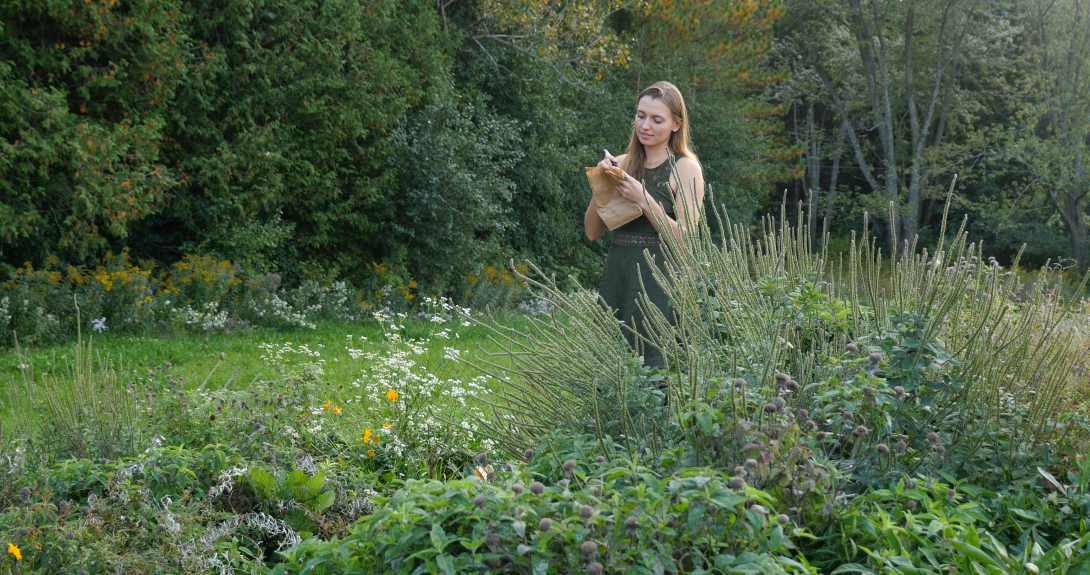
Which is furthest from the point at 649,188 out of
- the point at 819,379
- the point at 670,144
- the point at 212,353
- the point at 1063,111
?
the point at 1063,111

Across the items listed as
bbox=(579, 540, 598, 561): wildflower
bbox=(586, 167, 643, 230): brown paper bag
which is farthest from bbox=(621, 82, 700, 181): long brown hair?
bbox=(579, 540, 598, 561): wildflower

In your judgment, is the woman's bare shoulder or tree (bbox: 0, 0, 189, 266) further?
tree (bbox: 0, 0, 189, 266)

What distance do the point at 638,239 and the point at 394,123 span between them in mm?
6687

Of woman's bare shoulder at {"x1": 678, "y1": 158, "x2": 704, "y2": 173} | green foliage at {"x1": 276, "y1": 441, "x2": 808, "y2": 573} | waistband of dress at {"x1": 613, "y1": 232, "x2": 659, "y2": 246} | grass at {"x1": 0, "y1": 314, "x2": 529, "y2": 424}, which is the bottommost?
grass at {"x1": 0, "y1": 314, "x2": 529, "y2": 424}

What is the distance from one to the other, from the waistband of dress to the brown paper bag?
0.22ft

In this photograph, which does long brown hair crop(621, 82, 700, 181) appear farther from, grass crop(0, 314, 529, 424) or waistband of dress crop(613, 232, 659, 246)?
grass crop(0, 314, 529, 424)

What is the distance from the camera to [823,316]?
2438 mm

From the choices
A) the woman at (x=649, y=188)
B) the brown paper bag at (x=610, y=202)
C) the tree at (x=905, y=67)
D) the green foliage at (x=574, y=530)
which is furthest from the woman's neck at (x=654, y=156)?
the tree at (x=905, y=67)

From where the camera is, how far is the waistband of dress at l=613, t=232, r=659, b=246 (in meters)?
3.68

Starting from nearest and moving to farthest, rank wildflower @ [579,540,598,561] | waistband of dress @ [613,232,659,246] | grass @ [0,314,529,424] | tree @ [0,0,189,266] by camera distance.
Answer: wildflower @ [579,540,598,561] < waistband of dress @ [613,232,659,246] < grass @ [0,314,529,424] < tree @ [0,0,189,266]

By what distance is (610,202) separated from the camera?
12.0 ft

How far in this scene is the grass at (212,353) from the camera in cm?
541

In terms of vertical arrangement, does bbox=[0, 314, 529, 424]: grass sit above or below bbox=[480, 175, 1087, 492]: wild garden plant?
below

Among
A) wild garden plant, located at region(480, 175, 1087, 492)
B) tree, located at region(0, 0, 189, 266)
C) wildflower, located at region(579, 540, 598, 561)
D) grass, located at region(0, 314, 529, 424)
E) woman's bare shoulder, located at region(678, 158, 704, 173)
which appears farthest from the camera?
tree, located at region(0, 0, 189, 266)
